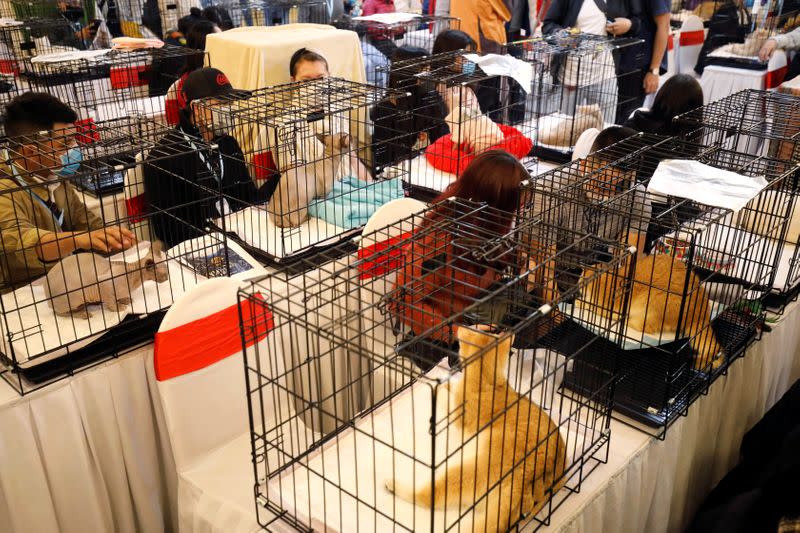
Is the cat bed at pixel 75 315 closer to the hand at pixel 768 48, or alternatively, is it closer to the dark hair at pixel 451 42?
the dark hair at pixel 451 42

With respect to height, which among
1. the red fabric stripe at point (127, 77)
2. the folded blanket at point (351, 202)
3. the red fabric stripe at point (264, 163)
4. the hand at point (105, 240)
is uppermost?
the red fabric stripe at point (127, 77)

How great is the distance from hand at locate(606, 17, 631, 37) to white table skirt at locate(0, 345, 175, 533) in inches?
135

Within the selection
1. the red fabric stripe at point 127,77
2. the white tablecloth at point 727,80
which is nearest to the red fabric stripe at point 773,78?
the white tablecloth at point 727,80

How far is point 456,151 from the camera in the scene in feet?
10.2

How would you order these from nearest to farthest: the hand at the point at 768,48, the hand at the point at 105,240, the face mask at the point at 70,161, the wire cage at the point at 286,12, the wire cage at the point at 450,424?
the wire cage at the point at 450,424 → the face mask at the point at 70,161 → the hand at the point at 105,240 → the hand at the point at 768,48 → the wire cage at the point at 286,12

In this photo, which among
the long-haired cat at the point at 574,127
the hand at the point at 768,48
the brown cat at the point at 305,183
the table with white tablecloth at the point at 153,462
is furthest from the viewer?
the hand at the point at 768,48

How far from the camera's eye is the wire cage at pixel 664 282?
1678 millimetres

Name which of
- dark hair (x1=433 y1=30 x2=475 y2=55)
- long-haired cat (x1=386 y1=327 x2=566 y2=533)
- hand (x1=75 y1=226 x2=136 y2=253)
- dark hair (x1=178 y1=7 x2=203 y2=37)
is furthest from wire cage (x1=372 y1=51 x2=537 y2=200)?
dark hair (x1=178 y1=7 x2=203 y2=37)

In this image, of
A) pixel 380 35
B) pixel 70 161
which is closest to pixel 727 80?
pixel 380 35

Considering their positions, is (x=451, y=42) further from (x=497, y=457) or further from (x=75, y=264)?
(x=497, y=457)

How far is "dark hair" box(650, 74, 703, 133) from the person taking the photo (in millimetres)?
3041

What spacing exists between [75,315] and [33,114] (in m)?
0.91

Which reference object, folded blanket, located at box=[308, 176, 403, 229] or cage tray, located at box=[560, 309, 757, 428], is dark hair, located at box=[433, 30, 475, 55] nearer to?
folded blanket, located at box=[308, 176, 403, 229]

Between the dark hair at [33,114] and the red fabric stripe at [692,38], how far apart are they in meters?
4.69
